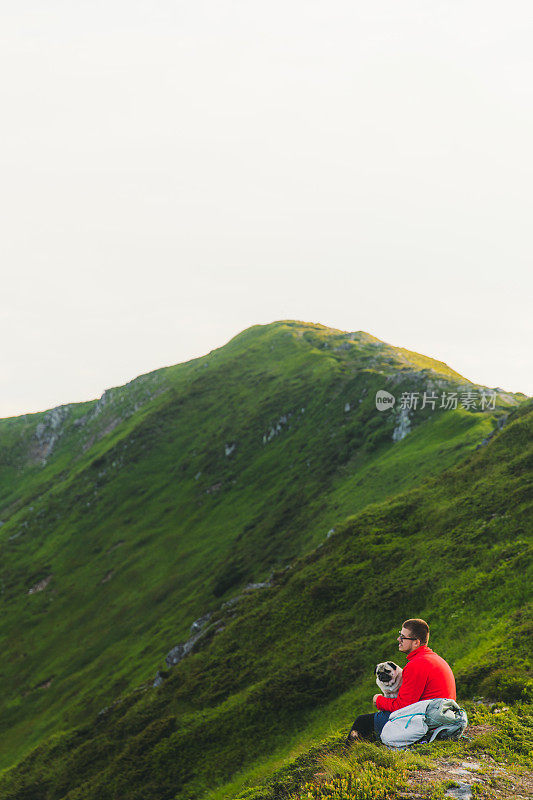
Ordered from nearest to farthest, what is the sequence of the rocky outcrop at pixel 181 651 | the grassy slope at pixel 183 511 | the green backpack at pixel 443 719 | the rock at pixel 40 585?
the green backpack at pixel 443 719, the rocky outcrop at pixel 181 651, the grassy slope at pixel 183 511, the rock at pixel 40 585

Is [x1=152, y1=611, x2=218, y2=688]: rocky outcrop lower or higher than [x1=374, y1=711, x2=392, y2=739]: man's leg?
lower

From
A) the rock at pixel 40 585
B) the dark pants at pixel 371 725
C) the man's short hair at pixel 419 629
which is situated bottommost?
the rock at pixel 40 585

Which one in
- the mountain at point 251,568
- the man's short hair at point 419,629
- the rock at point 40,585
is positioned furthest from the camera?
the rock at point 40,585

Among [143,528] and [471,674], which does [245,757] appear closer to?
[471,674]

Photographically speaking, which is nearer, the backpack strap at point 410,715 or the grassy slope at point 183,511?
the backpack strap at point 410,715

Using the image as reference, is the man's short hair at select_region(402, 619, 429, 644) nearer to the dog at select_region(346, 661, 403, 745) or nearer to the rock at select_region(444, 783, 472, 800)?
the dog at select_region(346, 661, 403, 745)

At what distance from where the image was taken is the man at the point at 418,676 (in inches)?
472

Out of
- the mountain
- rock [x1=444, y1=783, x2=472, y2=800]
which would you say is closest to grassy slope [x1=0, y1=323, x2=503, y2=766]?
the mountain

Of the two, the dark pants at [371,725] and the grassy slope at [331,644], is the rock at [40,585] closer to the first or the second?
the grassy slope at [331,644]

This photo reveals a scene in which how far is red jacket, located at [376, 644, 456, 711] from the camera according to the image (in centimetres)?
1196

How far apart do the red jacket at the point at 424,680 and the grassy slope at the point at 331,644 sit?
7.53 metres

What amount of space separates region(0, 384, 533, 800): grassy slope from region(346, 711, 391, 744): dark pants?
17.6 feet

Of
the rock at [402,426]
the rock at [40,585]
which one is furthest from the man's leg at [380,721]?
the rock at [40,585]

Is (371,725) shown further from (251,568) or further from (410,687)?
(251,568)
